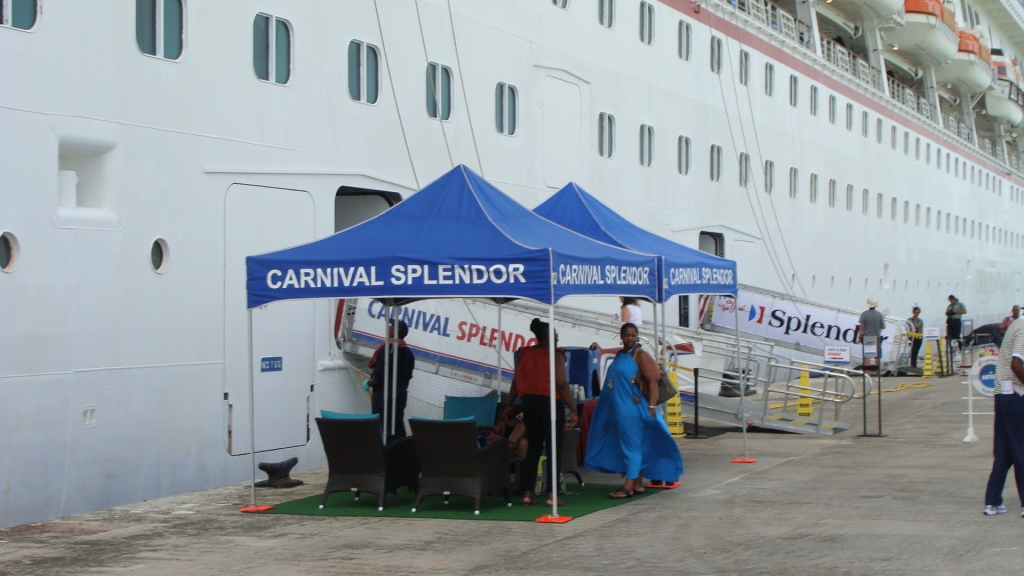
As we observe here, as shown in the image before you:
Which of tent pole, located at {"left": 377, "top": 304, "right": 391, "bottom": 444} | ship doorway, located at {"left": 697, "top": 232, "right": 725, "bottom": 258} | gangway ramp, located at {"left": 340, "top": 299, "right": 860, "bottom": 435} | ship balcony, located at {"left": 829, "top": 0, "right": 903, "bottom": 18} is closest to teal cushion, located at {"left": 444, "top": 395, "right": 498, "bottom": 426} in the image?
tent pole, located at {"left": 377, "top": 304, "right": 391, "bottom": 444}

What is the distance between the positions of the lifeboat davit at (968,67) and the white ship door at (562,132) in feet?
96.1

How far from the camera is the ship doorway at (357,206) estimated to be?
47.2 feet

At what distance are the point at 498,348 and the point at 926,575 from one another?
23.6 ft

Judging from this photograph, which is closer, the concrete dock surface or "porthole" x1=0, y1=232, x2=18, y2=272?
the concrete dock surface

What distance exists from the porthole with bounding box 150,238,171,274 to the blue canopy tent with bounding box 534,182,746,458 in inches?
164

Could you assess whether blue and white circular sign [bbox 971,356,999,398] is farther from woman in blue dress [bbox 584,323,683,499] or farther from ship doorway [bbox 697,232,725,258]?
ship doorway [bbox 697,232,725,258]

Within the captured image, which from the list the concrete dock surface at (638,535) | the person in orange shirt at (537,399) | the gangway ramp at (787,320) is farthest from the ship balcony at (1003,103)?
the person in orange shirt at (537,399)

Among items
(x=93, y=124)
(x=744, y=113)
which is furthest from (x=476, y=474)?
(x=744, y=113)

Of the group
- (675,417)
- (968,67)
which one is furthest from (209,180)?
(968,67)

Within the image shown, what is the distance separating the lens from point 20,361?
9109 mm

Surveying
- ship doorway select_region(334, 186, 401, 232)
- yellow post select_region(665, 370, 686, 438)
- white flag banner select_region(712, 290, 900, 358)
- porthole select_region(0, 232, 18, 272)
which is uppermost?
ship doorway select_region(334, 186, 401, 232)

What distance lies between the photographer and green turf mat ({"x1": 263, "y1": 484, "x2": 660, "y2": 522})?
9305 millimetres

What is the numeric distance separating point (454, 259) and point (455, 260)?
20mm

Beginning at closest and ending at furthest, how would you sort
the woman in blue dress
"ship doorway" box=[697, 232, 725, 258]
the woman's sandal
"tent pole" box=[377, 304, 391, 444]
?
1. the woman in blue dress
2. the woman's sandal
3. "tent pole" box=[377, 304, 391, 444]
4. "ship doorway" box=[697, 232, 725, 258]
